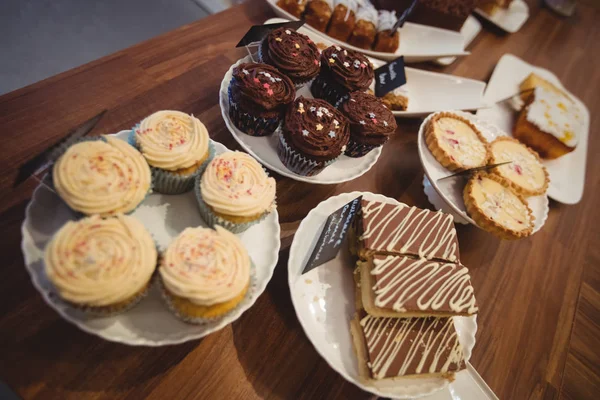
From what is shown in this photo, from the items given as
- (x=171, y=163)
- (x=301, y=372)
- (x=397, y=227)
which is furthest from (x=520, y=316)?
(x=171, y=163)

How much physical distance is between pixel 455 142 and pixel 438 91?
2.47 feet

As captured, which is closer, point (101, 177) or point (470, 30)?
point (101, 177)

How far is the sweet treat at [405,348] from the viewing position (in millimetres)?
1719

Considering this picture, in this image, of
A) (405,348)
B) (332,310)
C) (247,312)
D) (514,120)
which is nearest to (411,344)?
(405,348)

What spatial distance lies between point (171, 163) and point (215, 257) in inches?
19.7

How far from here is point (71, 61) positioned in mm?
2662

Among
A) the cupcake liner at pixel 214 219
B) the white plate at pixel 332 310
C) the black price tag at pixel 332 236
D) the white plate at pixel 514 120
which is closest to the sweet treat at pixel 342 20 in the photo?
the white plate at pixel 514 120

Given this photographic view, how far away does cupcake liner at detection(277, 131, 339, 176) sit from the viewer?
2.12m

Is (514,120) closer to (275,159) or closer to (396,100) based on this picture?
(396,100)

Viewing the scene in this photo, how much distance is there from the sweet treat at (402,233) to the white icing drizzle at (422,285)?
0.23 ft

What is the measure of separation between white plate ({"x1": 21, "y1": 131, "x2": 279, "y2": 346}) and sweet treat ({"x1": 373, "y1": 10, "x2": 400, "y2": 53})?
7.59 feet

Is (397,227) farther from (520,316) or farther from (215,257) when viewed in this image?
(520,316)

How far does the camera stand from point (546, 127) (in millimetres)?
3404

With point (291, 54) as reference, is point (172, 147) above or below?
below
